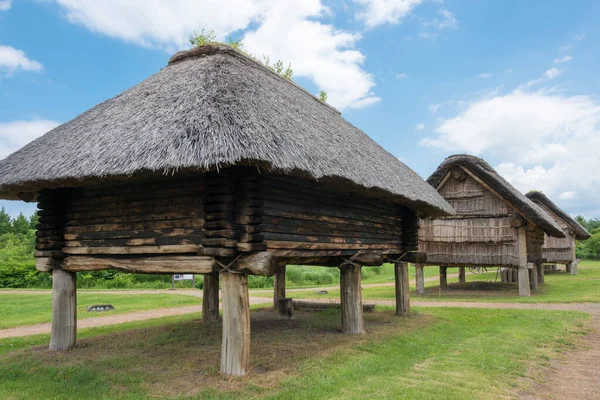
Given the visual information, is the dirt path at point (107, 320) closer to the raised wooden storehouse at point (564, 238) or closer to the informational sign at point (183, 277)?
the informational sign at point (183, 277)

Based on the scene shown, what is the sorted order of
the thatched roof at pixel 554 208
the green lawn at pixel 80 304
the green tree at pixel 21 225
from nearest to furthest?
the green lawn at pixel 80 304
the thatched roof at pixel 554 208
the green tree at pixel 21 225

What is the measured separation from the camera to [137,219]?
7785 mm

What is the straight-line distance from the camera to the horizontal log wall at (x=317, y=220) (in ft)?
24.2

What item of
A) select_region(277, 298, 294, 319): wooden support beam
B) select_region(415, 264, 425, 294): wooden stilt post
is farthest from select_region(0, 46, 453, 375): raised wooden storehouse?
select_region(415, 264, 425, 294): wooden stilt post

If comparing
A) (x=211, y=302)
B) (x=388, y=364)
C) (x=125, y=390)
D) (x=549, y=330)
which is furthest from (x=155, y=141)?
(x=549, y=330)

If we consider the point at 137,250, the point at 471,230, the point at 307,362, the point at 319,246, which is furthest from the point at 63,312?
the point at 471,230

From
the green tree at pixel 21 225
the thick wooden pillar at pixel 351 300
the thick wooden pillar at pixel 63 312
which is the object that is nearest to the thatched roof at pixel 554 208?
the thick wooden pillar at pixel 351 300

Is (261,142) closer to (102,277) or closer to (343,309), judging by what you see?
(343,309)

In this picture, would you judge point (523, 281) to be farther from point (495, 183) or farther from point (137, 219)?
point (137, 219)

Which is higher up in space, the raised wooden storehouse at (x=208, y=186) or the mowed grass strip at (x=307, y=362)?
the raised wooden storehouse at (x=208, y=186)

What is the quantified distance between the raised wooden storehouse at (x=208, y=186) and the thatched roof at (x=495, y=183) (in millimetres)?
7672

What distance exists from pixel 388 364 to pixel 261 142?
406cm

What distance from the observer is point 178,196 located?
736cm

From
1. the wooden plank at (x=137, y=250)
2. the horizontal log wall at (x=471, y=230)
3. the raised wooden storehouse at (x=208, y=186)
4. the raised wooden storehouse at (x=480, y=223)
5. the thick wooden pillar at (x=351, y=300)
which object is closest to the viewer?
the raised wooden storehouse at (x=208, y=186)
